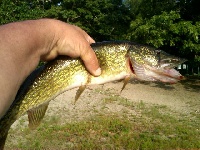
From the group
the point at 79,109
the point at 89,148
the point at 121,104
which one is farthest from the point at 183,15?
the point at 89,148

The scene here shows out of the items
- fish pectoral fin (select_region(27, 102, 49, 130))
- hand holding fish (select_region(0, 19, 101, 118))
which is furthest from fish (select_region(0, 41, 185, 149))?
hand holding fish (select_region(0, 19, 101, 118))

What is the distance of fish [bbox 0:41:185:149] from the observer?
2.31m

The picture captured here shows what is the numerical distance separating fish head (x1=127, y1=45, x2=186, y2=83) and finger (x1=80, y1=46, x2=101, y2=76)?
12.3 inches

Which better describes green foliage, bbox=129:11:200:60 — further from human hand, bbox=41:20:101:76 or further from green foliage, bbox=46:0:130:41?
human hand, bbox=41:20:101:76

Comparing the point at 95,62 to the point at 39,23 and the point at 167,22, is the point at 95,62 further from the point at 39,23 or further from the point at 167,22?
the point at 167,22

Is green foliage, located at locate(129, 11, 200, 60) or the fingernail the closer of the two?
the fingernail

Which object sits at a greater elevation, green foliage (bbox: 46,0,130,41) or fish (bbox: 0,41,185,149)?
fish (bbox: 0,41,185,149)

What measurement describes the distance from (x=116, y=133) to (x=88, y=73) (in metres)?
5.24

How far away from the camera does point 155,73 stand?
2.67 meters

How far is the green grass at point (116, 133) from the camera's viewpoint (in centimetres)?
682

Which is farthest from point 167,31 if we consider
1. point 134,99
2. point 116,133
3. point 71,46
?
point 71,46

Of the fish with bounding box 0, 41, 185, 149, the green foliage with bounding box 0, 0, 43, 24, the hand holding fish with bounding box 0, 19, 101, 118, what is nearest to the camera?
the hand holding fish with bounding box 0, 19, 101, 118

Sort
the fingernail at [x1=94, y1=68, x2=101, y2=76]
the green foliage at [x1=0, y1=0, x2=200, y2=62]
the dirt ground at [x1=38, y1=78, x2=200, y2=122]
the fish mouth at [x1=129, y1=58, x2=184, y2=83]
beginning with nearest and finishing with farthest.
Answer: the fingernail at [x1=94, y1=68, x2=101, y2=76] → the fish mouth at [x1=129, y1=58, x2=184, y2=83] → the dirt ground at [x1=38, y1=78, x2=200, y2=122] → the green foliage at [x1=0, y1=0, x2=200, y2=62]

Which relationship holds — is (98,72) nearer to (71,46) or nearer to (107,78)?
(107,78)
